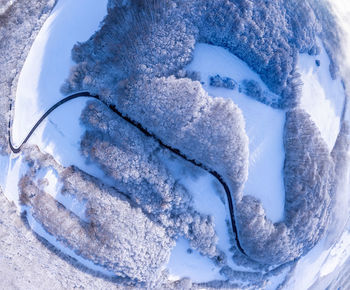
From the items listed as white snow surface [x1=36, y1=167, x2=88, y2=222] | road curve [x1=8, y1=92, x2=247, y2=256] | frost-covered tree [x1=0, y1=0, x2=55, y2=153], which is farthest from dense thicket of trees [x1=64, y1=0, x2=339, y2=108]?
white snow surface [x1=36, y1=167, x2=88, y2=222]

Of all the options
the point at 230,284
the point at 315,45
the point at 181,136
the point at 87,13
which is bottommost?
the point at 230,284

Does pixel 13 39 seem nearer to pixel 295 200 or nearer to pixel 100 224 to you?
pixel 100 224

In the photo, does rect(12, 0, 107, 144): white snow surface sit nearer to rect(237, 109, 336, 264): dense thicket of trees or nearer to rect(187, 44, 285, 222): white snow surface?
rect(187, 44, 285, 222): white snow surface

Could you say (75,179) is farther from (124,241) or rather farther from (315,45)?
(315,45)

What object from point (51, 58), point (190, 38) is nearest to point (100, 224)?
point (51, 58)

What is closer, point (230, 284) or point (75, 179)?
point (75, 179)

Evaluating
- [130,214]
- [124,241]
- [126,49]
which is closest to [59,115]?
[126,49]

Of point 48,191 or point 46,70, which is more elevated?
point 46,70
